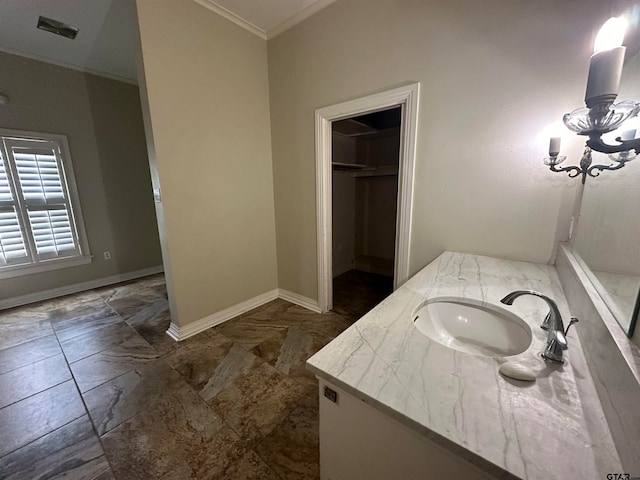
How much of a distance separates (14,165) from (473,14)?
186 inches

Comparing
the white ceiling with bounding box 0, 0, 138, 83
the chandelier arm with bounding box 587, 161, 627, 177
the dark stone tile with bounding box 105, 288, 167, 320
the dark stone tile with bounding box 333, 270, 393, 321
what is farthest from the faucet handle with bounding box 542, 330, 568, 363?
the dark stone tile with bounding box 105, 288, 167, 320

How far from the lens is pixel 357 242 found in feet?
13.6

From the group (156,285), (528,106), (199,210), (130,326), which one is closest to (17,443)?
(130,326)

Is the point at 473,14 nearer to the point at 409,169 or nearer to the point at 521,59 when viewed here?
the point at 521,59

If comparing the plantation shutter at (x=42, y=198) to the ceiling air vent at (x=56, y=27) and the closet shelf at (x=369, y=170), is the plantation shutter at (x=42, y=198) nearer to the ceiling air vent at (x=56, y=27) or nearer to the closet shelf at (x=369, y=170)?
the ceiling air vent at (x=56, y=27)

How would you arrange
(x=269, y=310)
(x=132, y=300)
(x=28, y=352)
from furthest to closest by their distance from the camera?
(x=132, y=300) < (x=269, y=310) < (x=28, y=352)

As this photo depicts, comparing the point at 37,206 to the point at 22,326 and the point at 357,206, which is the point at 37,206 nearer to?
the point at 22,326

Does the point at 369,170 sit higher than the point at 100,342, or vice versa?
the point at 369,170

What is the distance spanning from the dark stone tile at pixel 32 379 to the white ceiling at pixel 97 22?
2.49 meters

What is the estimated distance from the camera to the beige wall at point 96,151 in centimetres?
285

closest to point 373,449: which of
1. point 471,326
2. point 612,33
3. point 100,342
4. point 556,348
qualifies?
point 556,348

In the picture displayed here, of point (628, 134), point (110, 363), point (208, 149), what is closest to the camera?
point (628, 134)

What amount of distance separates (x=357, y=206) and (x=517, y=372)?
351cm

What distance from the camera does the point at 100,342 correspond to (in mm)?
2238
